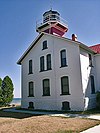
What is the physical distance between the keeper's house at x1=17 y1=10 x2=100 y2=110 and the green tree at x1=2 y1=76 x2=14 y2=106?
5.37 metres

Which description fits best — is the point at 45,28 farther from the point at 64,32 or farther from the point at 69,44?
the point at 69,44

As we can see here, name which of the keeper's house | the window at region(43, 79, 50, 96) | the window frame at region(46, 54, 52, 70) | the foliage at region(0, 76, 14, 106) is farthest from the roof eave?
the foliage at region(0, 76, 14, 106)

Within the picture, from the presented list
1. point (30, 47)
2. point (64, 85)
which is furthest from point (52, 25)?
point (64, 85)

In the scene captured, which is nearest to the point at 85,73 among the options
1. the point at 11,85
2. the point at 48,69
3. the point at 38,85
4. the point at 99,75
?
the point at 99,75

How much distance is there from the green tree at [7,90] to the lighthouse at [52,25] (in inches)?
389

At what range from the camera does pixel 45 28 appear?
82.2 feet

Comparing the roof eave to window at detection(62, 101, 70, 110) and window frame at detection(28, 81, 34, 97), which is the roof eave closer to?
window frame at detection(28, 81, 34, 97)

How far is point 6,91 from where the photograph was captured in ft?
87.5

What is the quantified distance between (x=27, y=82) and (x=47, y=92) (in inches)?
156

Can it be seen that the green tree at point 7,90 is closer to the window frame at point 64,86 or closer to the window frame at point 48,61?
the window frame at point 48,61

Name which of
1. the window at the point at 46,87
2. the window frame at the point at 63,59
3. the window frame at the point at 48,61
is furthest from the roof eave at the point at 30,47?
the window at the point at 46,87

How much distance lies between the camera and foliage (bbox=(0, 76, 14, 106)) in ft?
85.8

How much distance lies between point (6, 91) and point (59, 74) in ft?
40.0

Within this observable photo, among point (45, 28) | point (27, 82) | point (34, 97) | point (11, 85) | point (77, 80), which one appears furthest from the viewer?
point (11, 85)
